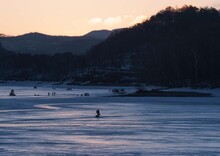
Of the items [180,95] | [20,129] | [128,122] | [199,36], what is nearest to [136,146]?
[20,129]

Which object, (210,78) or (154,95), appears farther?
(210,78)

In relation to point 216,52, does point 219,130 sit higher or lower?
lower

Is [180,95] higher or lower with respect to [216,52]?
lower

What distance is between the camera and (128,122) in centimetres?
3434

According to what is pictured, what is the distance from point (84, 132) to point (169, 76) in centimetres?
8181

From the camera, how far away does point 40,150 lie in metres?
21.9

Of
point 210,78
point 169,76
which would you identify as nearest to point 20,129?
point 210,78

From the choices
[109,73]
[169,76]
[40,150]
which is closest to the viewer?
[40,150]

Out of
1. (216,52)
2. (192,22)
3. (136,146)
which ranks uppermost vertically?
(192,22)

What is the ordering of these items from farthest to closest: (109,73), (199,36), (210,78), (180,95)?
(109,73)
(199,36)
(210,78)
(180,95)

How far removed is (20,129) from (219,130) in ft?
35.5

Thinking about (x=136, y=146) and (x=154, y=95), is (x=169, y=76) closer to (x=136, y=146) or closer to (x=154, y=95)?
(x=154, y=95)

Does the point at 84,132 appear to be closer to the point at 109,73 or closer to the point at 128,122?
the point at 128,122

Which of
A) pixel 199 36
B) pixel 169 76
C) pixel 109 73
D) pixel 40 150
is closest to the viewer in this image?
pixel 40 150
